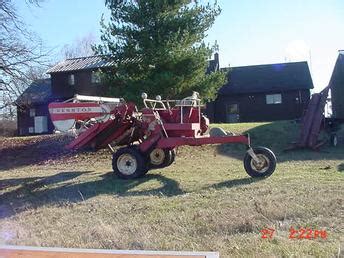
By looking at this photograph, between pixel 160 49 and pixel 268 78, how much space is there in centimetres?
2523

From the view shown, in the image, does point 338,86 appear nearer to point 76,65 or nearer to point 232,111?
point 232,111

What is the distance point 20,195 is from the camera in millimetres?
10258

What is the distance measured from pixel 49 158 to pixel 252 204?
10.2 meters

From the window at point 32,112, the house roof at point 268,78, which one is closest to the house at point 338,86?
the house roof at point 268,78

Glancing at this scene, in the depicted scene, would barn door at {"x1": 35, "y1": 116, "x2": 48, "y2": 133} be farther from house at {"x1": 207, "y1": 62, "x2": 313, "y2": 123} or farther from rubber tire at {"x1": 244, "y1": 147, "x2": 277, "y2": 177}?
rubber tire at {"x1": 244, "y1": 147, "x2": 277, "y2": 177}

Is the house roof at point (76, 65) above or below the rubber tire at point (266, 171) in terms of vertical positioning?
above

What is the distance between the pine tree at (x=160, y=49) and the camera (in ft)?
63.5

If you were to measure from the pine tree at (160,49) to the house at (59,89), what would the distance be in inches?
758

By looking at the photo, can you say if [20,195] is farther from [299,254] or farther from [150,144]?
[299,254]

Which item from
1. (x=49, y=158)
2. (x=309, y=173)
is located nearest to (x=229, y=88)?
(x=49, y=158)

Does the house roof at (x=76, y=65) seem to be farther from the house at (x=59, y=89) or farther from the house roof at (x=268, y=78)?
the house roof at (x=268, y=78)

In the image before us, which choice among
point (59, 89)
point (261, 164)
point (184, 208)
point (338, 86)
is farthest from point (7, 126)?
point (184, 208)
